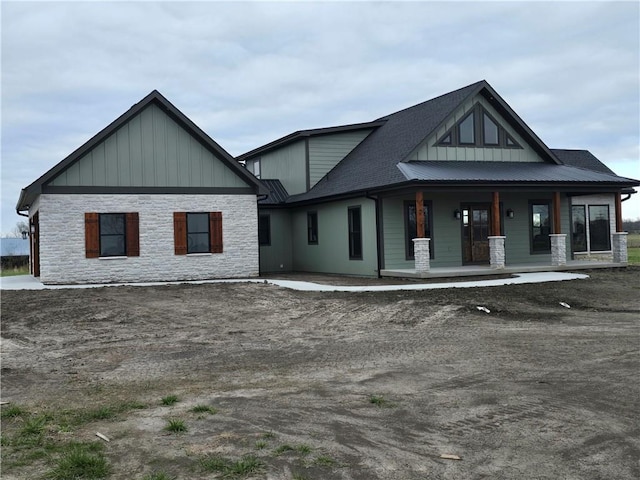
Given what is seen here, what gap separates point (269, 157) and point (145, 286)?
1246 cm

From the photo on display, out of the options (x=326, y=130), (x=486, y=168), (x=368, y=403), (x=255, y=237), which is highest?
(x=326, y=130)

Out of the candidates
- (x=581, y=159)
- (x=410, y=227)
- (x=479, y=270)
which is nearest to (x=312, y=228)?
(x=410, y=227)

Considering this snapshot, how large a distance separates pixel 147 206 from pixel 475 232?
1135 cm

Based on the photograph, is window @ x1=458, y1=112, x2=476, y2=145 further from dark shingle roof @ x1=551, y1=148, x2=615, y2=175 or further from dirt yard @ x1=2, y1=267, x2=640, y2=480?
dark shingle roof @ x1=551, y1=148, x2=615, y2=175

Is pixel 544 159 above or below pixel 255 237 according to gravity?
above

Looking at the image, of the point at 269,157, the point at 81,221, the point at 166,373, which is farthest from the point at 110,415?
the point at 269,157

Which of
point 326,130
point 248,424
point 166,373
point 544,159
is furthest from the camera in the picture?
point 326,130

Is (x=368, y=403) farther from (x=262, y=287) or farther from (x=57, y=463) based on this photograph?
(x=262, y=287)

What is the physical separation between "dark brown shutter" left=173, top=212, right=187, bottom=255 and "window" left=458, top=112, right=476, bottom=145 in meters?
9.84

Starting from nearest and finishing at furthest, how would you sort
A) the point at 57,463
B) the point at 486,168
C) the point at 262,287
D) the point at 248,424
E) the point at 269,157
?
the point at 57,463, the point at 248,424, the point at 262,287, the point at 486,168, the point at 269,157

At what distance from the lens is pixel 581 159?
31.1 metres

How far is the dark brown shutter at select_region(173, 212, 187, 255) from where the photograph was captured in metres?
20.4

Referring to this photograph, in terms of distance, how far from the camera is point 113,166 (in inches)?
779

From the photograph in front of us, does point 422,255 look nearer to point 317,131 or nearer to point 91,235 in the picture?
point 317,131
